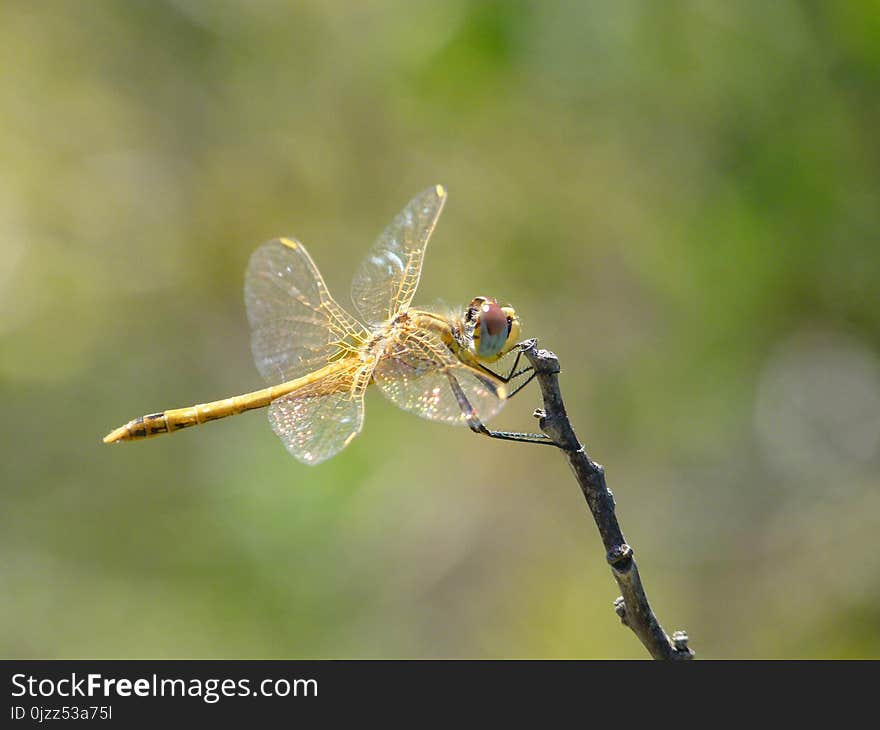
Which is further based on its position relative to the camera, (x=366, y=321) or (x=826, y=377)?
(x=826, y=377)

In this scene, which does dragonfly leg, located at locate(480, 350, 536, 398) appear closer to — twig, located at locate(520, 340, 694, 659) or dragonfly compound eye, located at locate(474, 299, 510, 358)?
dragonfly compound eye, located at locate(474, 299, 510, 358)

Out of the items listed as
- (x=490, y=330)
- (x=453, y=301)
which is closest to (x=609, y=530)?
(x=490, y=330)


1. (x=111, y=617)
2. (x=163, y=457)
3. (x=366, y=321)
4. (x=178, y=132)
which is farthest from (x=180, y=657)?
(x=178, y=132)

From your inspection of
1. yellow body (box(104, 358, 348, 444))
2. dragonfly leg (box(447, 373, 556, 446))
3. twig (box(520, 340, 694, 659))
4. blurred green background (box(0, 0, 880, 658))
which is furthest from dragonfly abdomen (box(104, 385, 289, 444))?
blurred green background (box(0, 0, 880, 658))

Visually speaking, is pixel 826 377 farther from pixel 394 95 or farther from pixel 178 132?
pixel 178 132

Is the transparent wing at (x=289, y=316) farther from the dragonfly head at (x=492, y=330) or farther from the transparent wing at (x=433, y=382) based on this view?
the dragonfly head at (x=492, y=330)

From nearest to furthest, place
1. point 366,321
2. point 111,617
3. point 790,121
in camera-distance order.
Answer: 1. point 366,321
2. point 790,121
3. point 111,617
